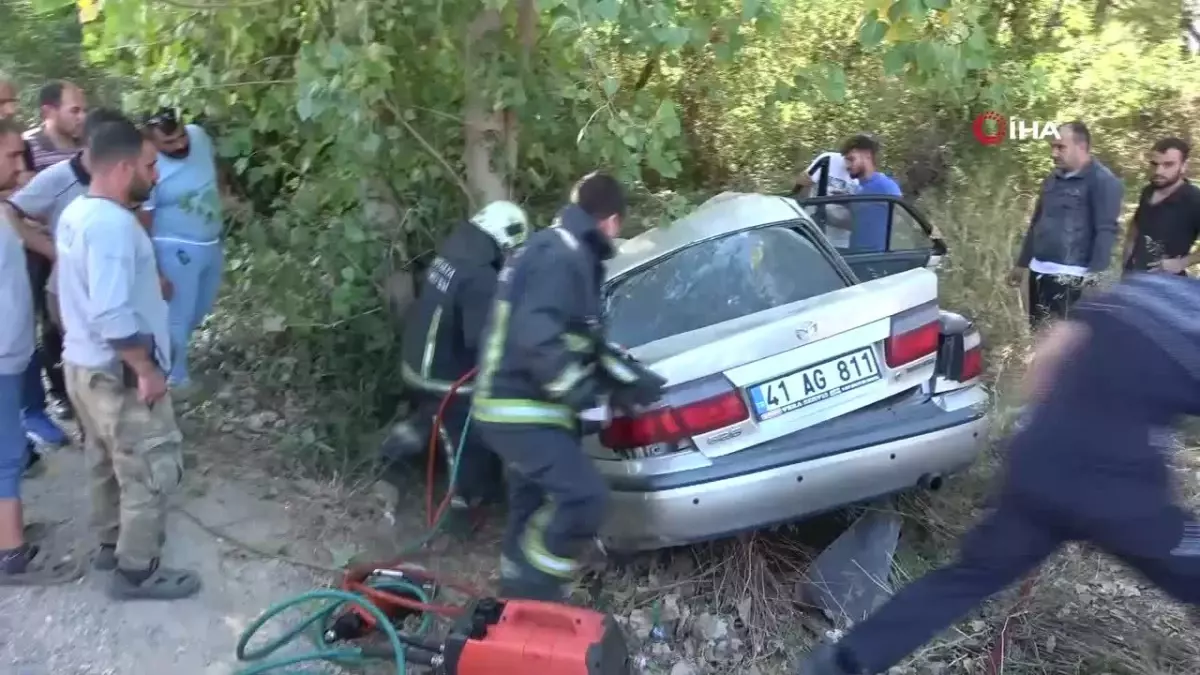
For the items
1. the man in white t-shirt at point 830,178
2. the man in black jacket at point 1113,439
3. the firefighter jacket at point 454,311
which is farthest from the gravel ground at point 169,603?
the man in white t-shirt at point 830,178

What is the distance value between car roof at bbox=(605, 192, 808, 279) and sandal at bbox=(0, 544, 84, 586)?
2.35 metres

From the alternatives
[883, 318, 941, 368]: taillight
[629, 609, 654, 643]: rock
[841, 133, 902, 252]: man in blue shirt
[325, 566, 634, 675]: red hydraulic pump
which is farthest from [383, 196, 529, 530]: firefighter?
[841, 133, 902, 252]: man in blue shirt

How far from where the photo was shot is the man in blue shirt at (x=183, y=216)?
5188 millimetres

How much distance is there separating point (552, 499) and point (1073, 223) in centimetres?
385

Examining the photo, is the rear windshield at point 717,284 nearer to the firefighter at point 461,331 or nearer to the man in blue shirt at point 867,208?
the firefighter at point 461,331

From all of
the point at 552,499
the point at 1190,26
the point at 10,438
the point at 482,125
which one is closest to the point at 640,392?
the point at 552,499

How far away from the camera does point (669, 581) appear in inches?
170

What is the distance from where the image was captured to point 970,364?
4.27 metres

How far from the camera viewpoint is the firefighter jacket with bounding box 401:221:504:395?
14.7 feet

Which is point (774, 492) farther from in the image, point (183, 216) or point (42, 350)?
point (42, 350)

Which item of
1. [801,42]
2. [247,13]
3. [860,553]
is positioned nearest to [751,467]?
[860,553]

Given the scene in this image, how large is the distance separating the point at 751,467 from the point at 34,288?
3.38 metres

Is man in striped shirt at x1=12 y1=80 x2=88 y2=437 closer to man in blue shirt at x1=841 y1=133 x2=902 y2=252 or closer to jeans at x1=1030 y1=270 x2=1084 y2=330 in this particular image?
man in blue shirt at x1=841 y1=133 x2=902 y2=252

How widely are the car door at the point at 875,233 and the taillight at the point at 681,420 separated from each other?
1717 mm
